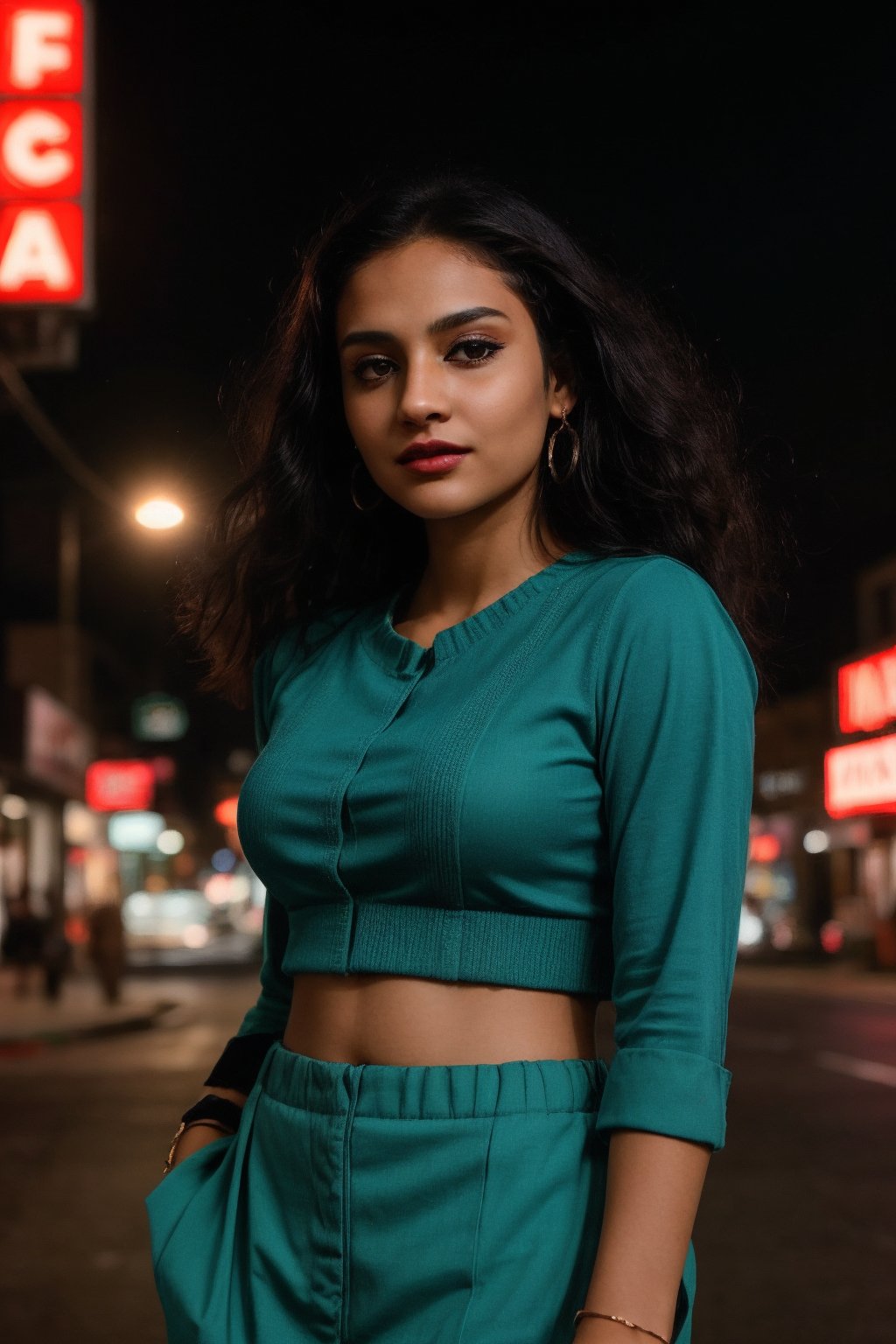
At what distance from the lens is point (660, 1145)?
5.14 ft

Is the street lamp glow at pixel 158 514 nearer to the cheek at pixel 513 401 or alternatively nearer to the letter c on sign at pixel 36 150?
the letter c on sign at pixel 36 150

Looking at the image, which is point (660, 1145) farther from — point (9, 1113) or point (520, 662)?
point (9, 1113)

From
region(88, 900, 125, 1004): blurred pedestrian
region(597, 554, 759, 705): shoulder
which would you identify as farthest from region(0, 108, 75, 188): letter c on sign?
region(597, 554, 759, 705): shoulder

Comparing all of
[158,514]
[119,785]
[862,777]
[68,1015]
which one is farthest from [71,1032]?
[862,777]

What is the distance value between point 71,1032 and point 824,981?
15.8 metres

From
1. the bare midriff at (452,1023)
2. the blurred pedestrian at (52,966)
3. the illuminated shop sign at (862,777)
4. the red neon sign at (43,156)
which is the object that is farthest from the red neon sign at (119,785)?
the bare midriff at (452,1023)

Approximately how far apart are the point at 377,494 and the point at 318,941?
2.63 feet

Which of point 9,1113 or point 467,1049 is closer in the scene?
point 467,1049

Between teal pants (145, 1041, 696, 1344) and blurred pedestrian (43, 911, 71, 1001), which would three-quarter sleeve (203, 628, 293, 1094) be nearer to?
teal pants (145, 1041, 696, 1344)

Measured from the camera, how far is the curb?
51.2 feet

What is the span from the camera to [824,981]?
28.2 metres

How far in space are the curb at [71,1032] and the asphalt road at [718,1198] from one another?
1.04m

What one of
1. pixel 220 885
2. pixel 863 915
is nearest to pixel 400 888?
pixel 863 915

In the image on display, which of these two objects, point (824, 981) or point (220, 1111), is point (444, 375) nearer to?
point (220, 1111)
